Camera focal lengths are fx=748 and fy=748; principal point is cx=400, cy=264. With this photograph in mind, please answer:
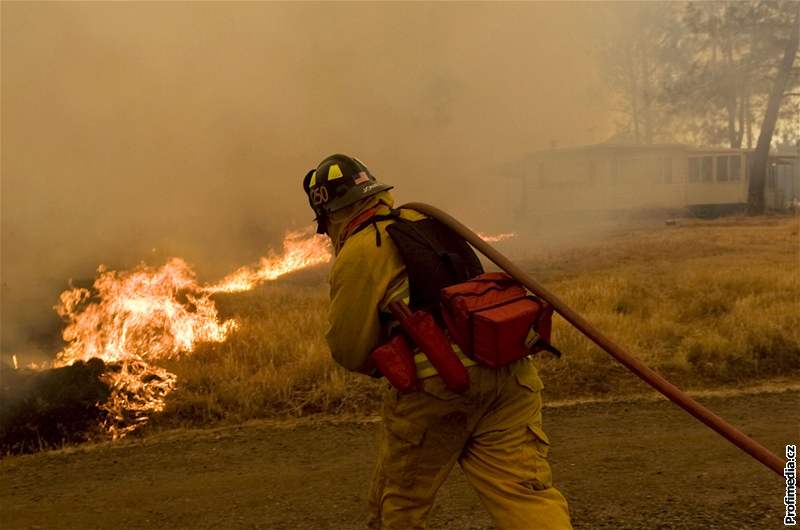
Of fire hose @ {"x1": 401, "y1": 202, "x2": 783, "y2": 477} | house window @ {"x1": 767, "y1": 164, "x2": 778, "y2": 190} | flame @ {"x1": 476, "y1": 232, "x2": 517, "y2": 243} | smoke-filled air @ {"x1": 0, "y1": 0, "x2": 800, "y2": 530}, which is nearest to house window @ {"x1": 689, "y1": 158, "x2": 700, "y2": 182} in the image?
smoke-filled air @ {"x1": 0, "y1": 0, "x2": 800, "y2": 530}

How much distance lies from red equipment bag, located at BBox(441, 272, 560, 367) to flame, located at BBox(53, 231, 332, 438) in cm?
318

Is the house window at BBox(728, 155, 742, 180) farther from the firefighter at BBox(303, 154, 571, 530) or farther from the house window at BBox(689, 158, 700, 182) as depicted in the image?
the firefighter at BBox(303, 154, 571, 530)

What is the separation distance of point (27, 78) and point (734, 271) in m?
8.64

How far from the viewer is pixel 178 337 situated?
6219 millimetres

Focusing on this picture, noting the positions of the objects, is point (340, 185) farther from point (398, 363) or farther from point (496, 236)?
point (496, 236)

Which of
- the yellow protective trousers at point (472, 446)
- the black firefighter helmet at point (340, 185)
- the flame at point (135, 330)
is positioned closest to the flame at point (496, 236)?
the flame at point (135, 330)

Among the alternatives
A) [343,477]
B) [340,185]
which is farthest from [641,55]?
[340,185]

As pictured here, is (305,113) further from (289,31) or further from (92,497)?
(92,497)

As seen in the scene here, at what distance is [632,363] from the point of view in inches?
89.0

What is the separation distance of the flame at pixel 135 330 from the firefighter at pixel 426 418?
289 centimetres

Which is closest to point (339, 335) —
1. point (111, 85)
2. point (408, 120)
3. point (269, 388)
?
point (269, 388)

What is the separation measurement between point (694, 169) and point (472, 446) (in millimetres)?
20140

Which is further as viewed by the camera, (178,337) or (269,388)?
(178,337)

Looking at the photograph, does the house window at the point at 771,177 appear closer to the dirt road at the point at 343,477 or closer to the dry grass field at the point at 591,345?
the dry grass field at the point at 591,345
